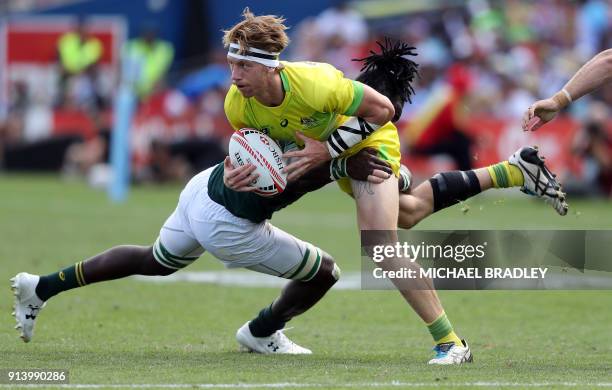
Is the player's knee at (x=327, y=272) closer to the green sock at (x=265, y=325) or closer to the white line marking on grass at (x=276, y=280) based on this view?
the green sock at (x=265, y=325)

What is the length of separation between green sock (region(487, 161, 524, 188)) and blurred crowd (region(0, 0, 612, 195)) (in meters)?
12.0

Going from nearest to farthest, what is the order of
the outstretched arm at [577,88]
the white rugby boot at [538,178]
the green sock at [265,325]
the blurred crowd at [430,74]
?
the outstretched arm at [577,88], the green sock at [265,325], the white rugby boot at [538,178], the blurred crowd at [430,74]

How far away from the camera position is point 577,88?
25.1ft

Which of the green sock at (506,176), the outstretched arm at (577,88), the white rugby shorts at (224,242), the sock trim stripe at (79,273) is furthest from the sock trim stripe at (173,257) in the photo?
the outstretched arm at (577,88)

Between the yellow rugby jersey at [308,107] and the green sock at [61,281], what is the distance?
1.33 meters

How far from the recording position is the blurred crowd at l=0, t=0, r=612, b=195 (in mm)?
21016

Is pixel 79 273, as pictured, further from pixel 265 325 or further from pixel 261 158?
pixel 261 158

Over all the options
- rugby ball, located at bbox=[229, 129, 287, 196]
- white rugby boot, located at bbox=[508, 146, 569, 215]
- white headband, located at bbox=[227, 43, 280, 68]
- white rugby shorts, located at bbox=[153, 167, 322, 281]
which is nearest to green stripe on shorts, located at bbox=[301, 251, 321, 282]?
white rugby shorts, located at bbox=[153, 167, 322, 281]

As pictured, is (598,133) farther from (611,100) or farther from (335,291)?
(335,291)

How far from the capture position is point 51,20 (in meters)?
28.8

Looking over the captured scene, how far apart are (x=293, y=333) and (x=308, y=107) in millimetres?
2136

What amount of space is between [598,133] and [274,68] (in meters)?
13.7

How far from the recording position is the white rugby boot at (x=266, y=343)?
26.8 feet

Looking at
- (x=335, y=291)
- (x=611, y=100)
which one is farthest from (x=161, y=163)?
(x=335, y=291)
